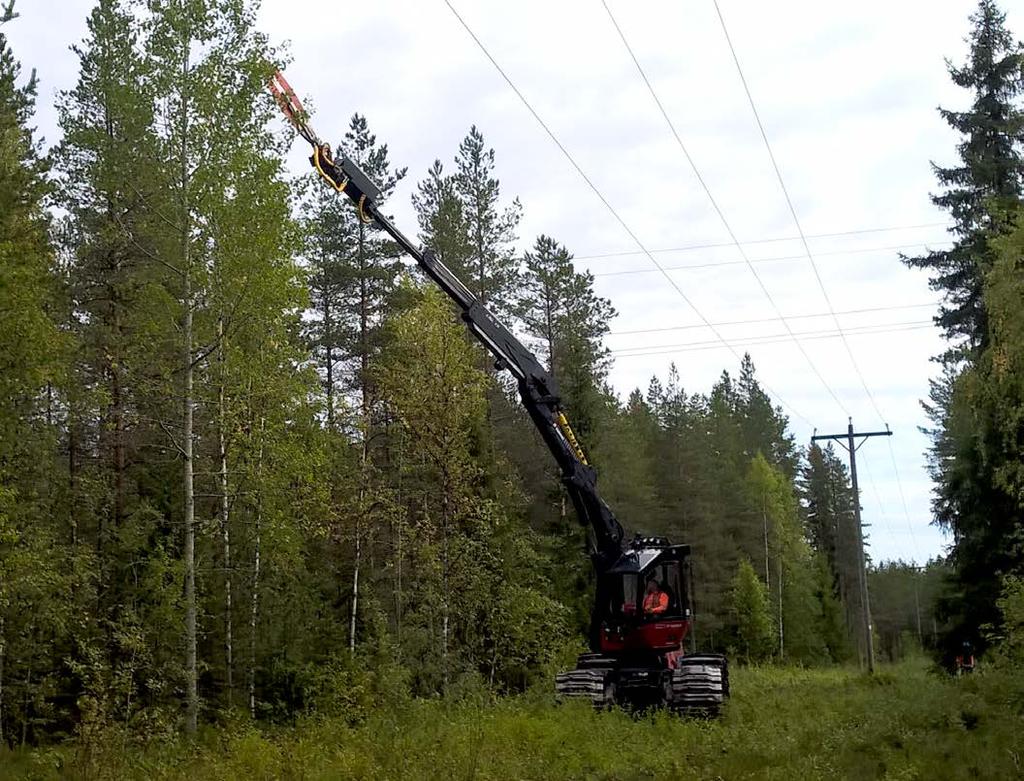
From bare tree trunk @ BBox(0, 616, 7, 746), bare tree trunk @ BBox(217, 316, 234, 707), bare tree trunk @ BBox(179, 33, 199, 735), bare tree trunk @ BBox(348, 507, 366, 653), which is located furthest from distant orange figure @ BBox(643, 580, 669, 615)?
bare tree trunk @ BBox(0, 616, 7, 746)

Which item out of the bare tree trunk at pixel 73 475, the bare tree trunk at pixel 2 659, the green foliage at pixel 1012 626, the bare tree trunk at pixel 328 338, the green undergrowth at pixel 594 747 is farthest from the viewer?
the bare tree trunk at pixel 328 338

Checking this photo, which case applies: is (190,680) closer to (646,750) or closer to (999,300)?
(646,750)

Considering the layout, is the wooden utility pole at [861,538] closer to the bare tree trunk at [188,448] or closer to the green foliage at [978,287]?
the green foliage at [978,287]

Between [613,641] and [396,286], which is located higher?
[396,286]

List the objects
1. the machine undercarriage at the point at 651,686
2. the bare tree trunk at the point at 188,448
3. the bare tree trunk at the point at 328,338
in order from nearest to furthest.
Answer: the bare tree trunk at the point at 188,448, the machine undercarriage at the point at 651,686, the bare tree trunk at the point at 328,338

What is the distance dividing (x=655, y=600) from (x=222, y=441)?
28.9 ft

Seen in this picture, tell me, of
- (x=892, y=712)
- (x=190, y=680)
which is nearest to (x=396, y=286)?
(x=190, y=680)

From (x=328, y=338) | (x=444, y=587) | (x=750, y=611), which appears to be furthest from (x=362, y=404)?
(x=750, y=611)

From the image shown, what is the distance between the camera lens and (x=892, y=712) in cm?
1686

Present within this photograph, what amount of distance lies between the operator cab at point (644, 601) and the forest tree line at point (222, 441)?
11.0 feet

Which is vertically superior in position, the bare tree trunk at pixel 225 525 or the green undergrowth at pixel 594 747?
the bare tree trunk at pixel 225 525

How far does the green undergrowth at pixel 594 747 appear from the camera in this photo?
1210 centimetres

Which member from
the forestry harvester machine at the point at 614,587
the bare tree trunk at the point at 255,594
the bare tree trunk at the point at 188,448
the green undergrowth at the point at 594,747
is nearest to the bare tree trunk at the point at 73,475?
the bare tree trunk at the point at 255,594

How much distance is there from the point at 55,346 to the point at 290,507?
5.00 m
